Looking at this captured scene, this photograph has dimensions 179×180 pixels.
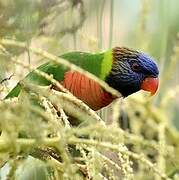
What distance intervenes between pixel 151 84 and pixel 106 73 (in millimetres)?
126

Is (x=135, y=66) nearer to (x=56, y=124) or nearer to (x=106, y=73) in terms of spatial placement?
(x=106, y=73)

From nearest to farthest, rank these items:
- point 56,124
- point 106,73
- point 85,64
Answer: point 56,124 < point 85,64 < point 106,73

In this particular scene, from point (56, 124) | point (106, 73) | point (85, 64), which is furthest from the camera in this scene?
point (106, 73)

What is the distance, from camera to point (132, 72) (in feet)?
5.22

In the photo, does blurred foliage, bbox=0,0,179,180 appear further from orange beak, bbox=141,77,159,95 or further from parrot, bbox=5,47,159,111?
orange beak, bbox=141,77,159,95

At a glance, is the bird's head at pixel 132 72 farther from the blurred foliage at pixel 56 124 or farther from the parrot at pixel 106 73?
the blurred foliage at pixel 56 124

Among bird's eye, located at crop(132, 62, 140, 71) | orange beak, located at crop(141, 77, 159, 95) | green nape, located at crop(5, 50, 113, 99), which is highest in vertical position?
green nape, located at crop(5, 50, 113, 99)

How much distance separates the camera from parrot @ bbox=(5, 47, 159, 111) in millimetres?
1341

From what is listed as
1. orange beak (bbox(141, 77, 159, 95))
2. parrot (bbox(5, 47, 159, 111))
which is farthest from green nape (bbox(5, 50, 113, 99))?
orange beak (bbox(141, 77, 159, 95))

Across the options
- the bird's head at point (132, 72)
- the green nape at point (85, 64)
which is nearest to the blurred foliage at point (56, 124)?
the green nape at point (85, 64)

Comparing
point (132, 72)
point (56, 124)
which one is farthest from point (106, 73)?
point (56, 124)

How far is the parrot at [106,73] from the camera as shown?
1.34m

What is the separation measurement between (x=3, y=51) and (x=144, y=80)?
0.88 m

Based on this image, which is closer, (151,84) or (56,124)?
(56,124)
